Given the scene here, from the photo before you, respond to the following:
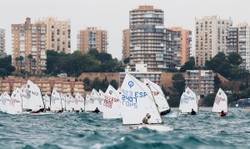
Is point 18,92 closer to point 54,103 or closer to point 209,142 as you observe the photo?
point 54,103

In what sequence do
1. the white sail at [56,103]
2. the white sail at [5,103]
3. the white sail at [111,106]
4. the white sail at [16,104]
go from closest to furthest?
the white sail at [111,106]
the white sail at [16,104]
the white sail at [5,103]
the white sail at [56,103]

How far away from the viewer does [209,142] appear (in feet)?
199

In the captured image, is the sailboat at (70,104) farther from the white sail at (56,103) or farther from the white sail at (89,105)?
the white sail at (56,103)

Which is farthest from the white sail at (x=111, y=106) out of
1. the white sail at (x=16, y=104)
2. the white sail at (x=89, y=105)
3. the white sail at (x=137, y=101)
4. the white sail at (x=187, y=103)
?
the white sail at (x=89, y=105)

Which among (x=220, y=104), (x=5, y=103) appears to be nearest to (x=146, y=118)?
(x=5, y=103)

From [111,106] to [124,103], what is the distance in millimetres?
40668

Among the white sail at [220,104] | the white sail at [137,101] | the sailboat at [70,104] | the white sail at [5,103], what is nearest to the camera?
the white sail at [137,101]

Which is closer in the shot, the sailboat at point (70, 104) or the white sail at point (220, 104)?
the white sail at point (220, 104)

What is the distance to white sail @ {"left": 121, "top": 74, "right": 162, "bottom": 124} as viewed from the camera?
7006cm

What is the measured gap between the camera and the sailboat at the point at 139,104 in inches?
2761

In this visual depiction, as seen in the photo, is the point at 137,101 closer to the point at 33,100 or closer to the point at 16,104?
the point at 33,100

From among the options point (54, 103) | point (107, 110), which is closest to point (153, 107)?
point (107, 110)

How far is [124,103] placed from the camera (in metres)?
71.2

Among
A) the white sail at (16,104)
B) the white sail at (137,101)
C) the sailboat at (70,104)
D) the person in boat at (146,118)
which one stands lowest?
the sailboat at (70,104)
